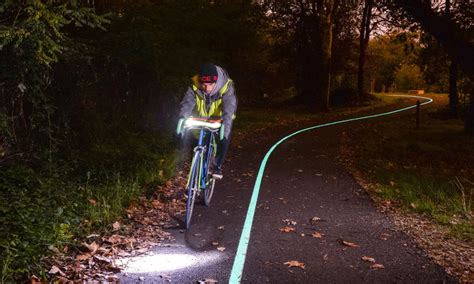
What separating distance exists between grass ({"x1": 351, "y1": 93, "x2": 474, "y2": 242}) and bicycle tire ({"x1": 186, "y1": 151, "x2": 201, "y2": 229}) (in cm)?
404

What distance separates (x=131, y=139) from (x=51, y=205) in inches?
190

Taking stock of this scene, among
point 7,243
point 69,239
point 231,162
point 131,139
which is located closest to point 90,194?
point 69,239

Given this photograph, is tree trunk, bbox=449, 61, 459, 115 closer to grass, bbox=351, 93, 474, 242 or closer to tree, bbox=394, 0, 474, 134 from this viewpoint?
grass, bbox=351, 93, 474, 242

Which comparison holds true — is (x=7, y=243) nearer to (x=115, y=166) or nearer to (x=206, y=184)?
(x=206, y=184)

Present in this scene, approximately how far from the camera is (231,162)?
1250 centimetres

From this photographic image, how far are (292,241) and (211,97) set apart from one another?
260cm

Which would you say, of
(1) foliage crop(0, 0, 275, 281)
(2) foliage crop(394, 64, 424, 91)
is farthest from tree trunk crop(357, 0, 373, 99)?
(2) foliage crop(394, 64, 424, 91)

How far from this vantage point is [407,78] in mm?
73688

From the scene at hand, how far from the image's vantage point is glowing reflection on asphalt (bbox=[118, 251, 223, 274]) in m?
5.24

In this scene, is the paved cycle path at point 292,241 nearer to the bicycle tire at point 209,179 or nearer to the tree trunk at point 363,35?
the bicycle tire at point 209,179

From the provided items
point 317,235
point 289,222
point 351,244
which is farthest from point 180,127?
point 351,244

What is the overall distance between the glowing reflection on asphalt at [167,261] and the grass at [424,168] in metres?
3.83

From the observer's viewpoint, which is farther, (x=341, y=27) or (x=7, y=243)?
(x=341, y=27)

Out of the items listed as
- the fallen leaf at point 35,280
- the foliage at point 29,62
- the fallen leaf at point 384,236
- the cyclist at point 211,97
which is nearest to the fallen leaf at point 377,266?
the fallen leaf at point 384,236
